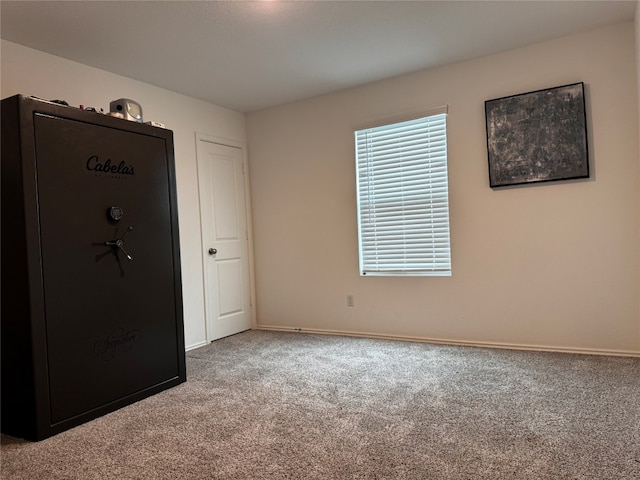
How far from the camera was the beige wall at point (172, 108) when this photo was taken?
2986 mm

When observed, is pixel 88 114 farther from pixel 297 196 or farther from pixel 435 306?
pixel 435 306

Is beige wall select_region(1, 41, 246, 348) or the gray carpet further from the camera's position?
beige wall select_region(1, 41, 246, 348)

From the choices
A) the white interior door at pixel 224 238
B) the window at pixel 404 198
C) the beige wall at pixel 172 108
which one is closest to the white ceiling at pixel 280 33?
the beige wall at pixel 172 108

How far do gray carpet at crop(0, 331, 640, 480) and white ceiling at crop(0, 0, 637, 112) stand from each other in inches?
95.1

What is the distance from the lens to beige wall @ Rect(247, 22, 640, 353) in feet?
10.4

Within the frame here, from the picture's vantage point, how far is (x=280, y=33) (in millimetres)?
3006

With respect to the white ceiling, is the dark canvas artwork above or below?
below

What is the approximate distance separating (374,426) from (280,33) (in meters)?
2.59

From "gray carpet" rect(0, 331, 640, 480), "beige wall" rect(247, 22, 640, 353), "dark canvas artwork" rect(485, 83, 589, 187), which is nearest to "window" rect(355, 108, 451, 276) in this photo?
"beige wall" rect(247, 22, 640, 353)

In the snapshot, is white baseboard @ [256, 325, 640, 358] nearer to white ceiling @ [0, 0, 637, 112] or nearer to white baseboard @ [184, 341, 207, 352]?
white baseboard @ [184, 341, 207, 352]

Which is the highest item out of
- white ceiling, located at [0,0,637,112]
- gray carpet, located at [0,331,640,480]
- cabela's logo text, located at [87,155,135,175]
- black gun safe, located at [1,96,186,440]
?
white ceiling, located at [0,0,637,112]

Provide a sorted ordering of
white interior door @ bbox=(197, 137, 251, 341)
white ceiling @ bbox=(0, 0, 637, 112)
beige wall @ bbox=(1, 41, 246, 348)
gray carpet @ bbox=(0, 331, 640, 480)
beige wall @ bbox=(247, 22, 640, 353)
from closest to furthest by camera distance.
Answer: gray carpet @ bbox=(0, 331, 640, 480)
white ceiling @ bbox=(0, 0, 637, 112)
beige wall @ bbox=(1, 41, 246, 348)
beige wall @ bbox=(247, 22, 640, 353)
white interior door @ bbox=(197, 137, 251, 341)

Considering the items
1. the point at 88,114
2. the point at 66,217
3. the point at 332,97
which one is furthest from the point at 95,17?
the point at 332,97

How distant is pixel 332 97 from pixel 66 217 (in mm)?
2809
